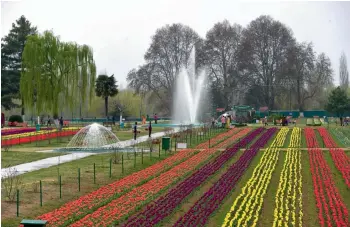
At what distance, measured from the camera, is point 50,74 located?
172ft

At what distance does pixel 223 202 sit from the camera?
15945 mm

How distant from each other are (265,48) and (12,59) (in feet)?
134

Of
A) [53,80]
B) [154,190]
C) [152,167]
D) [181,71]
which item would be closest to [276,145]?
[152,167]

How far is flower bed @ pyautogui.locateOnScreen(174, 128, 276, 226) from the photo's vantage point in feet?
44.4

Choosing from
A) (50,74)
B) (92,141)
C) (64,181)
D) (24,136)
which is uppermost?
(50,74)

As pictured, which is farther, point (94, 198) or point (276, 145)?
point (276, 145)

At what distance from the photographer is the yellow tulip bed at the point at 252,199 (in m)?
13.5

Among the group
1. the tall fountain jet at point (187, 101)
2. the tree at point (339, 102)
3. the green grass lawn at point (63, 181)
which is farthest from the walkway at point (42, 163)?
the tree at point (339, 102)

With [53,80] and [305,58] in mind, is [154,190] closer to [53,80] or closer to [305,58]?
[53,80]

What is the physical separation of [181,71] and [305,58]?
2074 cm

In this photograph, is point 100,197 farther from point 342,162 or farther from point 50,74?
point 50,74

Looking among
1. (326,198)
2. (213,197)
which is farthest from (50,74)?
(326,198)

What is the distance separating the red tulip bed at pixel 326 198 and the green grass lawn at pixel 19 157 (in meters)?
15.6

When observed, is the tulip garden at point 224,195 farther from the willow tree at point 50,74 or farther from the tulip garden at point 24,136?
→ the willow tree at point 50,74
